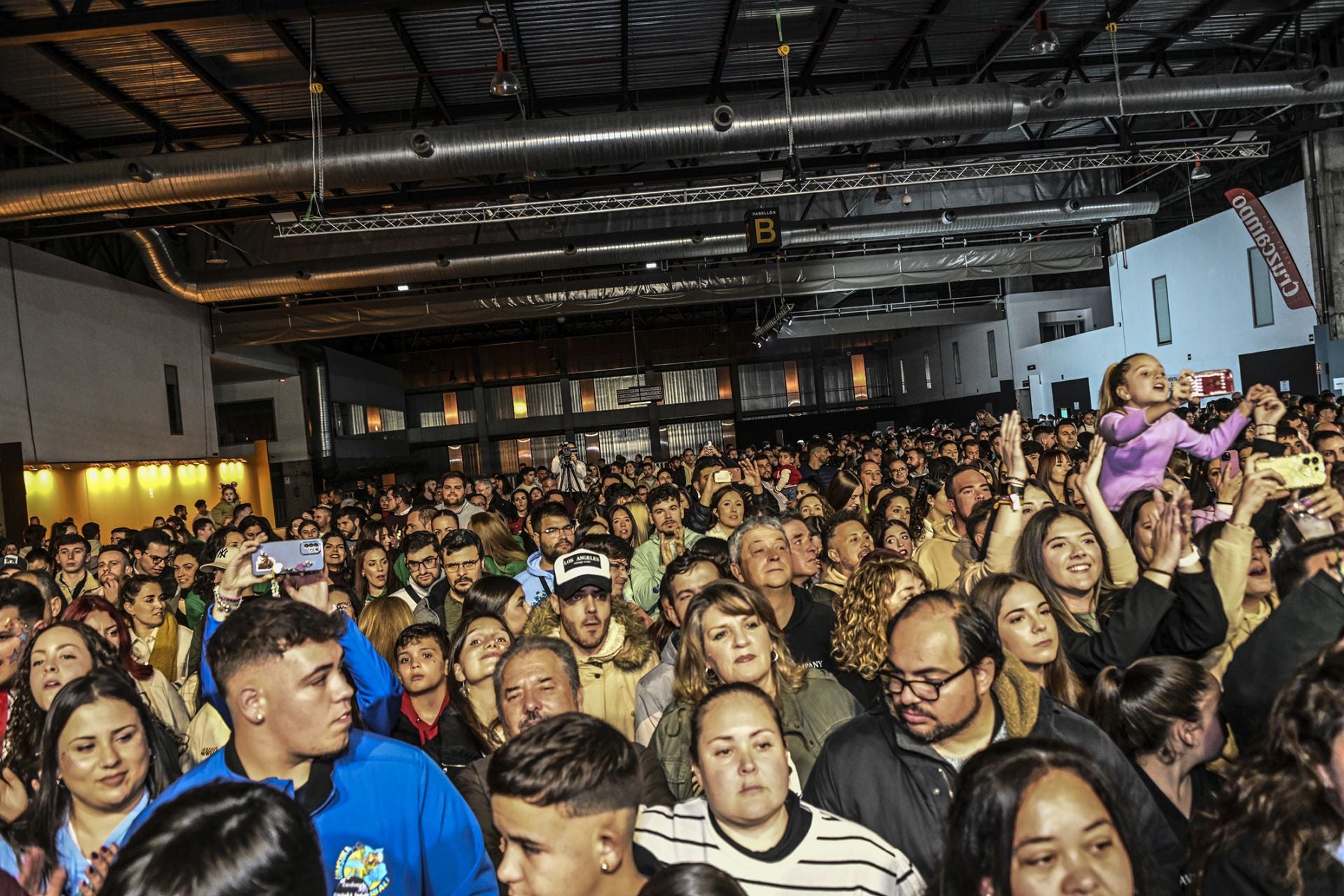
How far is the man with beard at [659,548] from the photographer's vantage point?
684 cm

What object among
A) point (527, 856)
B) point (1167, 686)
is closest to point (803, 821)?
point (527, 856)

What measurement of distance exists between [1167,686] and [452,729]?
8.36 feet

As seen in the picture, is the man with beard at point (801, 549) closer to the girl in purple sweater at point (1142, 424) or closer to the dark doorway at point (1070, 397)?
the girl in purple sweater at point (1142, 424)

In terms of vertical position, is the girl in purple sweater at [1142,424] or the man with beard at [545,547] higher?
the girl in purple sweater at [1142,424]

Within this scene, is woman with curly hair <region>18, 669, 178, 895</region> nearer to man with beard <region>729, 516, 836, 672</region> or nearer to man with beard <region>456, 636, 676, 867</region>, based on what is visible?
man with beard <region>456, 636, 676, 867</region>

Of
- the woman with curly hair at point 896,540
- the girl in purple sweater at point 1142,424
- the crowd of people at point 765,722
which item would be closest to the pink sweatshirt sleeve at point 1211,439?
the girl in purple sweater at point 1142,424

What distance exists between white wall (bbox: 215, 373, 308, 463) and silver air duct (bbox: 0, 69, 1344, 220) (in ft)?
47.5

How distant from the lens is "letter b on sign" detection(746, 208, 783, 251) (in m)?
13.3

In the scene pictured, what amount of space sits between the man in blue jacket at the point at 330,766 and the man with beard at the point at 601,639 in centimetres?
181

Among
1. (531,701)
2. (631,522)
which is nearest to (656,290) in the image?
(631,522)

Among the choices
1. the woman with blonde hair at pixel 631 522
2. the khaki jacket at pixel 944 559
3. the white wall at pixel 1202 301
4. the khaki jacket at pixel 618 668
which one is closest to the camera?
the khaki jacket at pixel 618 668

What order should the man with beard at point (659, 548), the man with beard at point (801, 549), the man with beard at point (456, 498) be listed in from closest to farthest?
the man with beard at point (801, 549), the man with beard at point (659, 548), the man with beard at point (456, 498)

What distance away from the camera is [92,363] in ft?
53.7

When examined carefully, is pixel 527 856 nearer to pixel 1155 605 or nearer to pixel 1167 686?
pixel 1167 686
